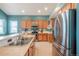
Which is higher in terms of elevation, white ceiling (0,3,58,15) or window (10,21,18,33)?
white ceiling (0,3,58,15)

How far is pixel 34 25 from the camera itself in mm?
10117

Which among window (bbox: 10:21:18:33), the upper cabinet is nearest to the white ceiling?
window (bbox: 10:21:18:33)

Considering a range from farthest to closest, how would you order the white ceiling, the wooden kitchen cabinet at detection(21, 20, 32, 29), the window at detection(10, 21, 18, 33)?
the window at detection(10, 21, 18, 33) → the wooden kitchen cabinet at detection(21, 20, 32, 29) → the white ceiling

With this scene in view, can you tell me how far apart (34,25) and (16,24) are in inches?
61.8

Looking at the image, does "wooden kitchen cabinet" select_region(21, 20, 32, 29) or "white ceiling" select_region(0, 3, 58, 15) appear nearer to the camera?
"white ceiling" select_region(0, 3, 58, 15)

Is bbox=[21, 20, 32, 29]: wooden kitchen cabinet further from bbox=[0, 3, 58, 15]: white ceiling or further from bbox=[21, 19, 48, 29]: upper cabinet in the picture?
bbox=[0, 3, 58, 15]: white ceiling

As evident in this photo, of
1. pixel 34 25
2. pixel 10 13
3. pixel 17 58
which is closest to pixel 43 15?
pixel 34 25

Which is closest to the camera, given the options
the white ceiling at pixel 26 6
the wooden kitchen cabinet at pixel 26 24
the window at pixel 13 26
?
the white ceiling at pixel 26 6

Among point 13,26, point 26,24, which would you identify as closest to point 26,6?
point 26,24

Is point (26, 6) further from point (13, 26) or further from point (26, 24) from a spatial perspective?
Answer: point (13, 26)

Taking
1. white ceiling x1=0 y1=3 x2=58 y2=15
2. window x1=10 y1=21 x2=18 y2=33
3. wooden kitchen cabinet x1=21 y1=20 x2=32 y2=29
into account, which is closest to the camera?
white ceiling x1=0 y1=3 x2=58 y2=15

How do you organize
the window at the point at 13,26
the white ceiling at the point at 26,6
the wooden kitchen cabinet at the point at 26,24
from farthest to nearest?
the window at the point at 13,26 < the wooden kitchen cabinet at the point at 26,24 < the white ceiling at the point at 26,6

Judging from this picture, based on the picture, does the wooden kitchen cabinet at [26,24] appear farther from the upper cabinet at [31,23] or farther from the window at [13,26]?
the window at [13,26]

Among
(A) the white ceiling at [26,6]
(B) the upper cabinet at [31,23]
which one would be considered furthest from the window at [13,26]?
(A) the white ceiling at [26,6]
